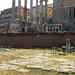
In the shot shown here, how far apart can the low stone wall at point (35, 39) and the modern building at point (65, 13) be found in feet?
94.3

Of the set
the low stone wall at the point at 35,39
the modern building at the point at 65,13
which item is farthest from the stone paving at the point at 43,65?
the modern building at the point at 65,13

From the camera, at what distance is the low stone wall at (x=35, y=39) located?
24.0 metres

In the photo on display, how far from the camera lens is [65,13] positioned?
5484 cm

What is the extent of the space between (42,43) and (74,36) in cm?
548

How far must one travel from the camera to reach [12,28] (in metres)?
39.0

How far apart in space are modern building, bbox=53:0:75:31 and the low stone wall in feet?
94.3

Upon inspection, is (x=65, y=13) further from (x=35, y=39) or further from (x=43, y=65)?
(x=43, y=65)

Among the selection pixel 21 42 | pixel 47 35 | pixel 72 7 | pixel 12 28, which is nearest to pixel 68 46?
pixel 47 35

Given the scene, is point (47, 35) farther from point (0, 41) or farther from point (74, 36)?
point (0, 41)

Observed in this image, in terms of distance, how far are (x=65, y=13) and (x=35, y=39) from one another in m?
32.8

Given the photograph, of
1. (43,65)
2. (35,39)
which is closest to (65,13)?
(35,39)

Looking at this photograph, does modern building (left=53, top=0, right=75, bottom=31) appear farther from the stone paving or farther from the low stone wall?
the stone paving

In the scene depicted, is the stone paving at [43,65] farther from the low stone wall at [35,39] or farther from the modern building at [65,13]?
the modern building at [65,13]

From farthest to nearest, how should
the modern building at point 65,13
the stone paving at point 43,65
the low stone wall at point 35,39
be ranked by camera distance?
the modern building at point 65,13 < the low stone wall at point 35,39 < the stone paving at point 43,65
